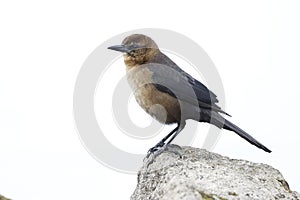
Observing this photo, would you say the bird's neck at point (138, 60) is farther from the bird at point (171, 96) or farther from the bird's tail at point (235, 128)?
the bird's tail at point (235, 128)

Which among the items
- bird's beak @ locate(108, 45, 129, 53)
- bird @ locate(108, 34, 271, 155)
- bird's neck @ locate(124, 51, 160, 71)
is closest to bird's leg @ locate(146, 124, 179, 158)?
bird @ locate(108, 34, 271, 155)

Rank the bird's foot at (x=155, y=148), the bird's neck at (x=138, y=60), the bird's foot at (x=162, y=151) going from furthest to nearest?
1. the bird's neck at (x=138, y=60)
2. the bird's foot at (x=155, y=148)
3. the bird's foot at (x=162, y=151)

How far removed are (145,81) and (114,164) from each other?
1365mm

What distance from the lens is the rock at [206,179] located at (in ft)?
17.5

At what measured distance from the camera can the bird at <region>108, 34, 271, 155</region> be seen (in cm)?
794

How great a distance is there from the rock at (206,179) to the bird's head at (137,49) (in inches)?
63.9

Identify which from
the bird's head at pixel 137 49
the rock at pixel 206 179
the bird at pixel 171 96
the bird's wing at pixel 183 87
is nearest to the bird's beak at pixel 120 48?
the bird's head at pixel 137 49

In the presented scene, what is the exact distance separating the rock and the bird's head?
1622mm

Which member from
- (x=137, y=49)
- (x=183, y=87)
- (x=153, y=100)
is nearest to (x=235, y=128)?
(x=183, y=87)

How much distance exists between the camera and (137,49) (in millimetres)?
8492

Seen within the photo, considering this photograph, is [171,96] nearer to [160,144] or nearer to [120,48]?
[160,144]

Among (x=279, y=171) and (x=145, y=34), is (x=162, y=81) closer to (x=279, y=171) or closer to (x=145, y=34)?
(x=145, y=34)

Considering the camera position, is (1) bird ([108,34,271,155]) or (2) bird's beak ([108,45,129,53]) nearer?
(1) bird ([108,34,271,155])

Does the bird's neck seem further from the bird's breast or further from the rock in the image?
the rock
